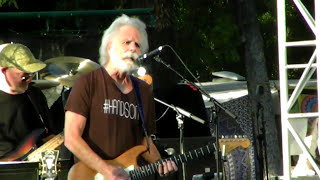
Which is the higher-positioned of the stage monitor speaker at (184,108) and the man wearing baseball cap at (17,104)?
the man wearing baseball cap at (17,104)

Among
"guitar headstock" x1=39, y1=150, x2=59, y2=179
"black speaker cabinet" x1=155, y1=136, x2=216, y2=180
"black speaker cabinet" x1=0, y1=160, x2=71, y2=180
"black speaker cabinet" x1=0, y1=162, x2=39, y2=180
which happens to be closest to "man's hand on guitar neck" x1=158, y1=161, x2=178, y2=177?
"black speaker cabinet" x1=0, y1=160, x2=71, y2=180

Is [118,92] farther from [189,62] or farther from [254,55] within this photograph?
Answer: [189,62]

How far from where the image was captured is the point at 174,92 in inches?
505

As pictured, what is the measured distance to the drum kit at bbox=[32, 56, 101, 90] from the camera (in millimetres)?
10414

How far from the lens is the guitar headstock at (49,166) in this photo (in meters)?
7.29

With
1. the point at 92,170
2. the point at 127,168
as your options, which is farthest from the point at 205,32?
the point at 92,170

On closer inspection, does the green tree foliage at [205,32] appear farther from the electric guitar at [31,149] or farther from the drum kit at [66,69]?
the electric guitar at [31,149]

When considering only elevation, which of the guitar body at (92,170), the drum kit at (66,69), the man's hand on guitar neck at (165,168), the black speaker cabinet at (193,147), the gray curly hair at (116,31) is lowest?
the black speaker cabinet at (193,147)

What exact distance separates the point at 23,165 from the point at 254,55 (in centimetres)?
854

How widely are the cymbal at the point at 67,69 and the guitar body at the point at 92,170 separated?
12.8 feet

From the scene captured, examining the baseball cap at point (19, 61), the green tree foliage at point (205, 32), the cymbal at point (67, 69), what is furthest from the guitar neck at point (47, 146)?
the green tree foliage at point (205, 32)

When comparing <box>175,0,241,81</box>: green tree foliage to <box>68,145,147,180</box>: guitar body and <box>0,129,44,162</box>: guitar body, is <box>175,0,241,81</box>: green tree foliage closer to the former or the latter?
<box>0,129,44,162</box>: guitar body

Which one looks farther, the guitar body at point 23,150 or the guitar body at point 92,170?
the guitar body at point 23,150

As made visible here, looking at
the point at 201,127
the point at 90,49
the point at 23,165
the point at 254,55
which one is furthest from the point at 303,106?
the point at 23,165
